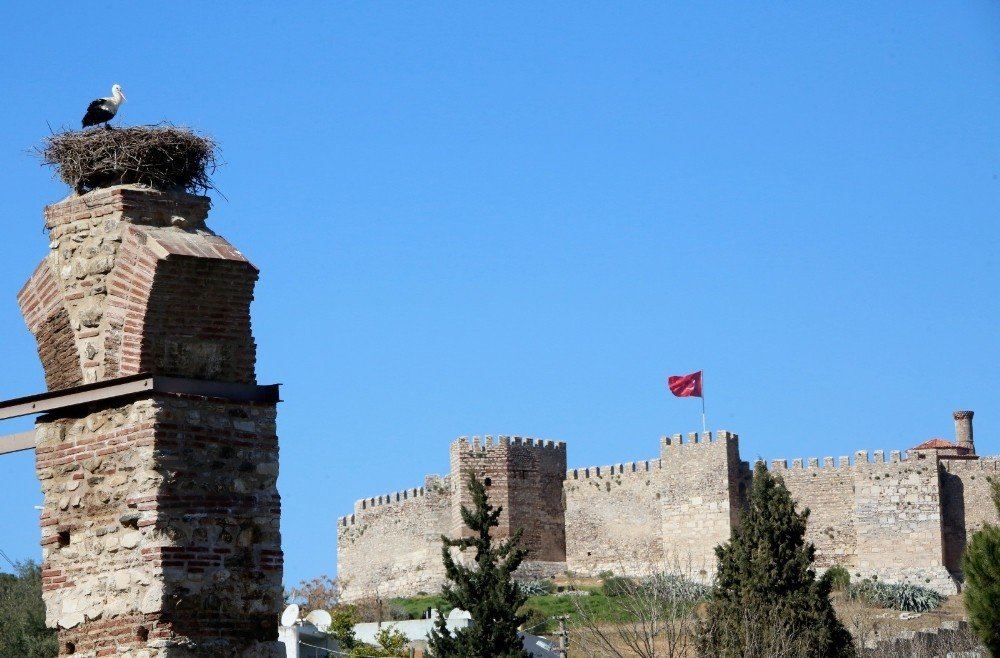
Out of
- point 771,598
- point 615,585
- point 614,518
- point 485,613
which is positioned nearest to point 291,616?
point 485,613

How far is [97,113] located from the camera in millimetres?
9086

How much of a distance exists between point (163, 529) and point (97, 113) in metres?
2.24

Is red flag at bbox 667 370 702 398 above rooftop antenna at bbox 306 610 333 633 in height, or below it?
above

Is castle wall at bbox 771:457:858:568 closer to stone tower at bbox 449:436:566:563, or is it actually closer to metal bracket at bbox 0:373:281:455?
stone tower at bbox 449:436:566:563

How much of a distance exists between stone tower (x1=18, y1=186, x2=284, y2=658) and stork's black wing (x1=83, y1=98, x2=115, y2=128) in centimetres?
43

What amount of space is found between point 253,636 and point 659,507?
115ft

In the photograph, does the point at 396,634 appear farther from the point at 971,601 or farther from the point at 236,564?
the point at 236,564

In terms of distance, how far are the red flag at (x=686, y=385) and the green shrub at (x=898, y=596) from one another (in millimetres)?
7152

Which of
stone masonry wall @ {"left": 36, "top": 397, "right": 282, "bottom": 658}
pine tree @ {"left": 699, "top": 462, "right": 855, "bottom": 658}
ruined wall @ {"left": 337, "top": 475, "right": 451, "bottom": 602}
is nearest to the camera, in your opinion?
stone masonry wall @ {"left": 36, "top": 397, "right": 282, "bottom": 658}

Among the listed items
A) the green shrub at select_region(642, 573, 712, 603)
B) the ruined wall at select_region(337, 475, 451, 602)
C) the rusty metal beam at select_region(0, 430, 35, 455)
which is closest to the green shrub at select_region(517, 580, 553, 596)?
the ruined wall at select_region(337, 475, 451, 602)

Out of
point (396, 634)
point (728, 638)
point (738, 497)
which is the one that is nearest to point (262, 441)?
point (728, 638)

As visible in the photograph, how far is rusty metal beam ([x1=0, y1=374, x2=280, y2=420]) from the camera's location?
8.45m

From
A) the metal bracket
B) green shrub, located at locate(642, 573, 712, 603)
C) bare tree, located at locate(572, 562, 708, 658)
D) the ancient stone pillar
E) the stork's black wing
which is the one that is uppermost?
the ancient stone pillar

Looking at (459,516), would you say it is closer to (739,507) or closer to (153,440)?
(739,507)
